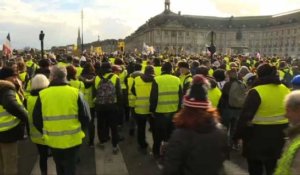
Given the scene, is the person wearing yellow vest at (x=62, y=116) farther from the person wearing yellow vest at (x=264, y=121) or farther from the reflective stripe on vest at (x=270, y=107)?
the reflective stripe on vest at (x=270, y=107)

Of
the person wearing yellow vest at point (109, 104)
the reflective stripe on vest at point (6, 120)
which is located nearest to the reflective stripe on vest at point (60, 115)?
the reflective stripe on vest at point (6, 120)

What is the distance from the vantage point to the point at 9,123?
6242 millimetres

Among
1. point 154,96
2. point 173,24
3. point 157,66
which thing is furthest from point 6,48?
point 173,24

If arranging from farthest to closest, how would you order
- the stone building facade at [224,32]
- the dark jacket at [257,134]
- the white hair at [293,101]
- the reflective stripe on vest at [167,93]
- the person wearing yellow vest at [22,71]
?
the stone building facade at [224,32], the person wearing yellow vest at [22,71], the reflective stripe on vest at [167,93], the dark jacket at [257,134], the white hair at [293,101]

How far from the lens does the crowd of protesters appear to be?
3.43 meters

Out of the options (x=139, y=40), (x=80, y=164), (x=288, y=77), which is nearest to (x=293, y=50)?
(x=139, y=40)

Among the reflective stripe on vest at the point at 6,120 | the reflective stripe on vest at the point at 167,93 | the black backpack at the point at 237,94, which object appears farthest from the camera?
the black backpack at the point at 237,94

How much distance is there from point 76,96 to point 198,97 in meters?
2.59

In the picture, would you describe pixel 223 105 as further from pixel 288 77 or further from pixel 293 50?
pixel 293 50

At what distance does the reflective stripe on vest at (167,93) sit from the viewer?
7.78 meters

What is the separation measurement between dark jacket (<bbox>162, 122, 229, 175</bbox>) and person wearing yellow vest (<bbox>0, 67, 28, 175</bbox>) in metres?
3.41

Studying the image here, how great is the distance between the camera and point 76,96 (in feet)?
18.5

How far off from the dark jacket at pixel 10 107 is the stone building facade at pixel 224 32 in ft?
387

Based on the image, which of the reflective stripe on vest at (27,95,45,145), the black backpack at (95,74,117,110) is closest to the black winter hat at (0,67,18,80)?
the reflective stripe on vest at (27,95,45,145)
